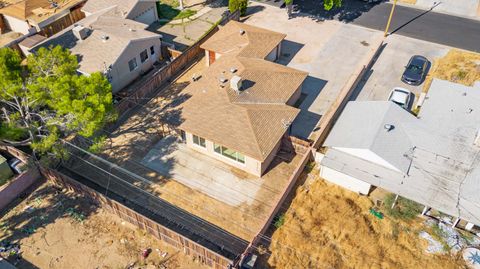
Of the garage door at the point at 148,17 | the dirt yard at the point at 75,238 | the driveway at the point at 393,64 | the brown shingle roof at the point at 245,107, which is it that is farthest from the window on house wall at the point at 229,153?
the garage door at the point at 148,17

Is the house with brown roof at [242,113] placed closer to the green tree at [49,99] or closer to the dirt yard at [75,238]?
the green tree at [49,99]

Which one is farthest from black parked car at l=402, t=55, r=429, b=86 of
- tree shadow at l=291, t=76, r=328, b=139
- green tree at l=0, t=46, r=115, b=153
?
green tree at l=0, t=46, r=115, b=153

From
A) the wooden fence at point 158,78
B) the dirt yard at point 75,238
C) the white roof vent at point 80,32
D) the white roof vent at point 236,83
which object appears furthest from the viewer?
the white roof vent at point 80,32

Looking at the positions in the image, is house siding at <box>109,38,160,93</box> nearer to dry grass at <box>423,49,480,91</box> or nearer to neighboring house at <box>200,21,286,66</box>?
neighboring house at <box>200,21,286,66</box>

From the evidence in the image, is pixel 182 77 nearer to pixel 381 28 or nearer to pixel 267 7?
pixel 267 7

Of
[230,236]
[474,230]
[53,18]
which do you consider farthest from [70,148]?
→ [474,230]

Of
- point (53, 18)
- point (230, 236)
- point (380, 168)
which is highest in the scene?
point (53, 18)
